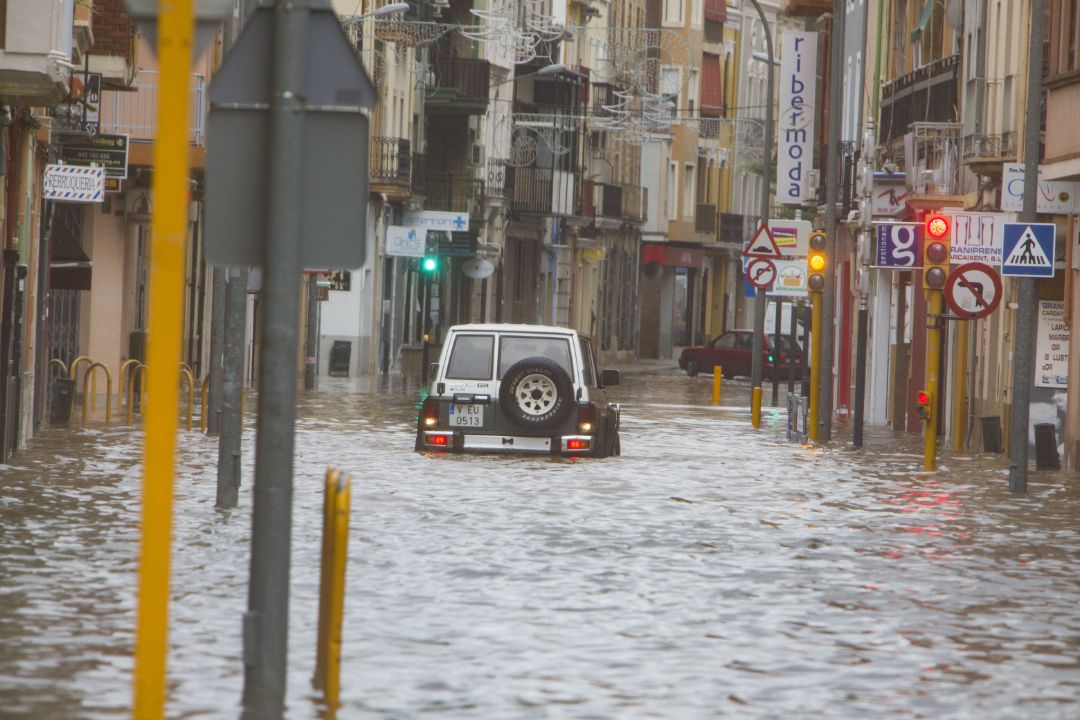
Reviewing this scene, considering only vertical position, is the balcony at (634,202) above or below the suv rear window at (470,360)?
above

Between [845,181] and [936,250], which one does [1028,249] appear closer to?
[936,250]

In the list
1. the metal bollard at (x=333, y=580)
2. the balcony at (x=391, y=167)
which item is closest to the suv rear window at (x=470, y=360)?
the metal bollard at (x=333, y=580)

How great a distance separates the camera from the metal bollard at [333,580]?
9305mm

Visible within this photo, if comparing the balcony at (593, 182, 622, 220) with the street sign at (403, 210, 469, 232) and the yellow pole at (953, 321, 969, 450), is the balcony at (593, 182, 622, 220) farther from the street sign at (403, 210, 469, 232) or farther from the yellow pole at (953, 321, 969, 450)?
the yellow pole at (953, 321, 969, 450)

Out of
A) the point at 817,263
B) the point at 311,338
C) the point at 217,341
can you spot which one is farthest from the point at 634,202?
the point at 217,341

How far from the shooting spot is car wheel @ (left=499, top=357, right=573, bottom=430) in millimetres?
25594

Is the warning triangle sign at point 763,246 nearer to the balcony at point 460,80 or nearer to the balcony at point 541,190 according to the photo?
the balcony at point 460,80

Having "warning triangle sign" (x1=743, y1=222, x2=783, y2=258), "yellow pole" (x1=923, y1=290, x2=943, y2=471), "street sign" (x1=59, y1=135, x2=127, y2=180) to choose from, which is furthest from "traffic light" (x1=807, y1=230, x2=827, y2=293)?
"street sign" (x1=59, y1=135, x2=127, y2=180)

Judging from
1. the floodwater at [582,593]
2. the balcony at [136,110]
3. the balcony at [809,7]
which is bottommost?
the floodwater at [582,593]

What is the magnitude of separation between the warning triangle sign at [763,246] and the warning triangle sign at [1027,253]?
17.9 m

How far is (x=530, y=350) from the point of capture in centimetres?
2644

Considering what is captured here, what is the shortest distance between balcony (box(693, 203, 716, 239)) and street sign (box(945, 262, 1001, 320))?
72125 mm

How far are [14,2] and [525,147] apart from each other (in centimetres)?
5768

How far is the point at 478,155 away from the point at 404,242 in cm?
1206
